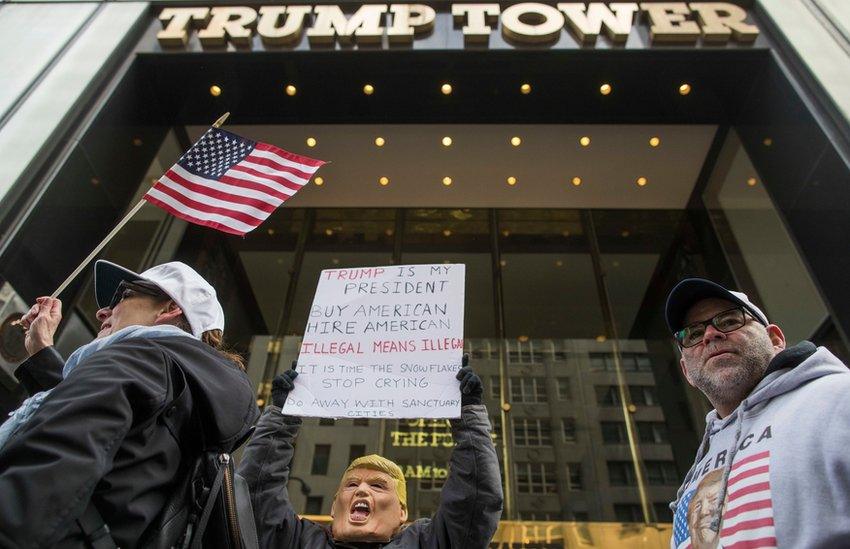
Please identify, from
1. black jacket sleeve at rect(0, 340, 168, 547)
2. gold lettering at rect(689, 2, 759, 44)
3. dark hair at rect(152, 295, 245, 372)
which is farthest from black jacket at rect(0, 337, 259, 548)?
gold lettering at rect(689, 2, 759, 44)

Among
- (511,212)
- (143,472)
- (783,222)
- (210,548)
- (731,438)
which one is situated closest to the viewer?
(143,472)

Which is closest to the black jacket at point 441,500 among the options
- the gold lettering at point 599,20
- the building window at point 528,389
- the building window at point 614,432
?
the building window at point 528,389

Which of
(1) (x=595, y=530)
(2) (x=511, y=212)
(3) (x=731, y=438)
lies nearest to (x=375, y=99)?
(2) (x=511, y=212)

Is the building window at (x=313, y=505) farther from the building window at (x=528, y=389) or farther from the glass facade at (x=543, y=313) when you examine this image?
the building window at (x=528, y=389)

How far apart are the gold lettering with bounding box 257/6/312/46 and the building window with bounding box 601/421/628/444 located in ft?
20.2

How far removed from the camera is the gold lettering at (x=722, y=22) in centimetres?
699

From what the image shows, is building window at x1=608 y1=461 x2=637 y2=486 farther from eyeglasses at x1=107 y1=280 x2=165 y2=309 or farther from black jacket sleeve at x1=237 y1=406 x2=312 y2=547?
eyeglasses at x1=107 y1=280 x2=165 y2=309

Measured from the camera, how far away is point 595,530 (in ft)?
20.7

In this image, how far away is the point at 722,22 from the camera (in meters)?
7.14

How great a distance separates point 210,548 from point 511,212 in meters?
8.58

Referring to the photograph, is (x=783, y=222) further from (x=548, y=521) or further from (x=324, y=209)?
(x=324, y=209)

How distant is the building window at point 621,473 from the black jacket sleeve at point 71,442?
6286 millimetres

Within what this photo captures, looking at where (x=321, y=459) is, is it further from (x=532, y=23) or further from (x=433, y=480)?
(x=532, y=23)

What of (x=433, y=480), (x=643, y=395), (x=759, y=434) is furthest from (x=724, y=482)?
(x=643, y=395)
